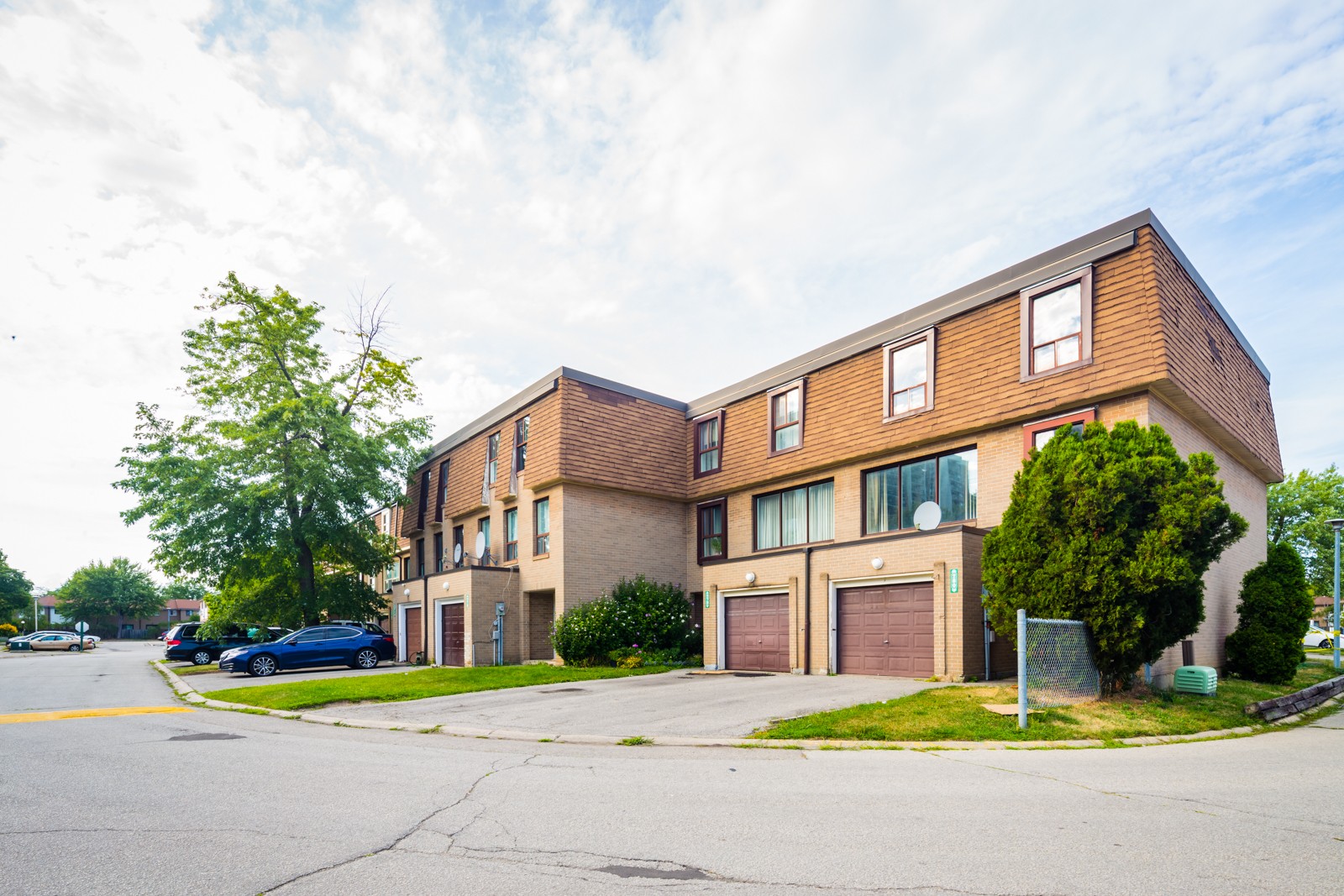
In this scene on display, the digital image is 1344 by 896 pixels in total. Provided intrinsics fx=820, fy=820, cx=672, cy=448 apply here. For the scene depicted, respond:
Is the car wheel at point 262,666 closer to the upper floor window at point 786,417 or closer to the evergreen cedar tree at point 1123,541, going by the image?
the upper floor window at point 786,417

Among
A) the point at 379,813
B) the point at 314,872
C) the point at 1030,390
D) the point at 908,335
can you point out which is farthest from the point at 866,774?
the point at 908,335

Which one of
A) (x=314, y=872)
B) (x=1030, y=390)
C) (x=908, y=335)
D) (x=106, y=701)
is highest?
(x=908, y=335)

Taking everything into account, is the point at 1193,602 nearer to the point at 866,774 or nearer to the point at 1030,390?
the point at 1030,390

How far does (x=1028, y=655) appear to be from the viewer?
1208 centimetres

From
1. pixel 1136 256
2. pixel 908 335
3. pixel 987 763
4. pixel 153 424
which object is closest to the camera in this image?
pixel 987 763

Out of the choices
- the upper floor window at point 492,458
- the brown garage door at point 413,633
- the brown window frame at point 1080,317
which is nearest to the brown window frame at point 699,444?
the upper floor window at point 492,458

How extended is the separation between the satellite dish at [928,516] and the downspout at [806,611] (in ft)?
8.75

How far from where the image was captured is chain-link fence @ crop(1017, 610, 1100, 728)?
11945 millimetres

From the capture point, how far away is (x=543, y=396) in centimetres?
2552

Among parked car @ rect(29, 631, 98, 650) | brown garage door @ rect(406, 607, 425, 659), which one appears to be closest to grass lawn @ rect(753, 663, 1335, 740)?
brown garage door @ rect(406, 607, 425, 659)

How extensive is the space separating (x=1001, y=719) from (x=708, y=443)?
643 inches

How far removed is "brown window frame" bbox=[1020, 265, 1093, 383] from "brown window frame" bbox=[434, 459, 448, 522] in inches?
901

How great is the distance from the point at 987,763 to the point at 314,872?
6.99m

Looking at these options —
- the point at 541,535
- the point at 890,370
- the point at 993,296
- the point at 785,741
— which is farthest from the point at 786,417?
the point at 785,741
